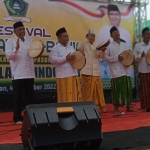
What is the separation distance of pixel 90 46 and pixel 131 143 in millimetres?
2390

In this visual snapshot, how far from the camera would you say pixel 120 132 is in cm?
323

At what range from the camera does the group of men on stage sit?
4.16 meters

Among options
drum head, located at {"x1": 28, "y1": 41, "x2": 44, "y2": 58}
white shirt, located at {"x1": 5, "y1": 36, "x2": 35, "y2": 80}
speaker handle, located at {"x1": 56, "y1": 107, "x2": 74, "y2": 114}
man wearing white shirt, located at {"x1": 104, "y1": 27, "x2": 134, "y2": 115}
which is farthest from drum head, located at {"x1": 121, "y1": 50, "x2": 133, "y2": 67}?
speaker handle, located at {"x1": 56, "y1": 107, "x2": 74, "y2": 114}

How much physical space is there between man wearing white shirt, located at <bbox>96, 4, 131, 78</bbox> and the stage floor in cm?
200

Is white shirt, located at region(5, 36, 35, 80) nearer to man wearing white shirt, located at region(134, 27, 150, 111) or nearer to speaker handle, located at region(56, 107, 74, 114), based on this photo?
man wearing white shirt, located at region(134, 27, 150, 111)

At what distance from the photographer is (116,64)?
480 centimetres

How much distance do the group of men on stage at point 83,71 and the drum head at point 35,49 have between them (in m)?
0.10

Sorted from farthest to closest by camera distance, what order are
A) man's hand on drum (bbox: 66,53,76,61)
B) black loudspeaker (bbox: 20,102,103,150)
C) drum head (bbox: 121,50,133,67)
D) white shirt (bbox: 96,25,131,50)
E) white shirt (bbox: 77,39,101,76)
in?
1. white shirt (bbox: 96,25,131,50)
2. white shirt (bbox: 77,39,101,76)
3. drum head (bbox: 121,50,133,67)
4. man's hand on drum (bbox: 66,53,76,61)
5. black loudspeaker (bbox: 20,102,103,150)

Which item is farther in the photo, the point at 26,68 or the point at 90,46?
the point at 90,46

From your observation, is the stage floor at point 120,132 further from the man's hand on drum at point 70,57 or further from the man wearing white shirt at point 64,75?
the man's hand on drum at point 70,57

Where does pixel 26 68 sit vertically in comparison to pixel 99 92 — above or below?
above

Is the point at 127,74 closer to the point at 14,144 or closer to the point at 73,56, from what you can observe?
the point at 73,56

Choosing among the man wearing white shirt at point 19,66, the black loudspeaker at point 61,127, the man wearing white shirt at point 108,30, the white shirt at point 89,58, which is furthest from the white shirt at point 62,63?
the man wearing white shirt at point 108,30

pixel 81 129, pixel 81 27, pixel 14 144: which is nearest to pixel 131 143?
pixel 81 129
